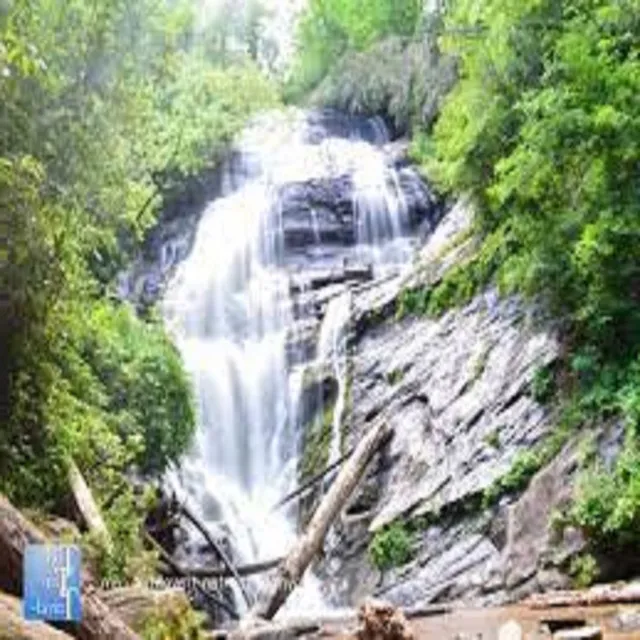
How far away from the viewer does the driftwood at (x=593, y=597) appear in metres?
9.08

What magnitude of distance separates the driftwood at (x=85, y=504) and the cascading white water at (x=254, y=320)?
20.9 feet

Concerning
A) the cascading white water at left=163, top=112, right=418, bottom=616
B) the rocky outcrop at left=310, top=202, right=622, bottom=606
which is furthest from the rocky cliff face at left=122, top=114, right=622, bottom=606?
the cascading white water at left=163, top=112, right=418, bottom=616

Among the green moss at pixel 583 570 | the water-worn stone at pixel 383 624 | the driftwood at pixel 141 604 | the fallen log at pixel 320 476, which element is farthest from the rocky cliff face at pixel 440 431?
the driftwood at pixel 141 604

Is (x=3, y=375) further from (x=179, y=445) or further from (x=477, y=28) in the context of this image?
(x=477, y=28)

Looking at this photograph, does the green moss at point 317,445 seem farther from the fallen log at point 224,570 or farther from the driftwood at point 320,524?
the fallen log at point 224,570

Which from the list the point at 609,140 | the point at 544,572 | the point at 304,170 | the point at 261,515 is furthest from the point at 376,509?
the point at 304,170

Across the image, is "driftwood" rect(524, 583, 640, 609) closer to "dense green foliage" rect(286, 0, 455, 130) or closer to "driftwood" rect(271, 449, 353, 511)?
"driftwood" rect(271, 449, 353, 511)

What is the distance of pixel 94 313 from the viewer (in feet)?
42.8

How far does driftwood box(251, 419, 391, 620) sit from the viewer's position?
1225 centimetres

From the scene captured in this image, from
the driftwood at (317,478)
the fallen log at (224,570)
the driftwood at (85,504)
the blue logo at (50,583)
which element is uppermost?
the blue logo at (50,583)

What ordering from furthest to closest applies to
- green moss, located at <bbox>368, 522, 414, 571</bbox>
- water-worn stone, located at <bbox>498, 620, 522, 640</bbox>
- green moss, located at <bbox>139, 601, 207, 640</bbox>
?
1. green moss, located at <bbox>368, 522, 414, 571</bbox>
2. water-worn stone, located at <bbox>498, 620, 522, 640</bbox>
3. green moss, located at <bbox>139, 601, 207, 640</bbox>

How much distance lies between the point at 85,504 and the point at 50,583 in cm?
624

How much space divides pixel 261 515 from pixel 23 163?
9.98m

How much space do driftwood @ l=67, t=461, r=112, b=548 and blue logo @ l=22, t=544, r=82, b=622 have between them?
19.1 feet
